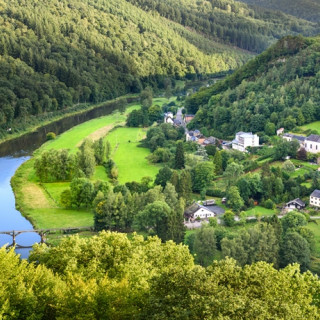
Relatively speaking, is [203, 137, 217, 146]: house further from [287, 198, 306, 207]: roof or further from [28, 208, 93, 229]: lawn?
[28, 208, 93, 229]: lawn

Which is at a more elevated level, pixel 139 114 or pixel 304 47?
pixel 304 47

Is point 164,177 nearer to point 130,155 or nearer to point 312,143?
point 130,155

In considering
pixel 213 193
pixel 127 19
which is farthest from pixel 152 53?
pixel 213 193

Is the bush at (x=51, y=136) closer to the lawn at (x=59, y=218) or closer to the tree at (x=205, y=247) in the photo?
the lawn at (x=59, y=218)

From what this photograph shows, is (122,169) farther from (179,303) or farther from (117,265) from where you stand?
(179,303)

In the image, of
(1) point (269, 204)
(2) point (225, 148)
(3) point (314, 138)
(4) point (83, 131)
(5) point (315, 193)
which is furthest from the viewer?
(4) point (83, 131)

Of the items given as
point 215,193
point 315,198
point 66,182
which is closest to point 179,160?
point 215,193

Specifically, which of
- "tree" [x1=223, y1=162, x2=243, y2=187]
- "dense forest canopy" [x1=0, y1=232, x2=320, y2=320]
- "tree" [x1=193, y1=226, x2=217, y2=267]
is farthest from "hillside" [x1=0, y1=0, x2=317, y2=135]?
"dense forest canopy" [x1=0, y1=232, x2=320, y2=320]

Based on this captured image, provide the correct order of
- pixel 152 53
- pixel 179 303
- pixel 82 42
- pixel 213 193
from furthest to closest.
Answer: pixel 152 53 → pixel 82 42 → pixel 213 193 → pixel 179 303
